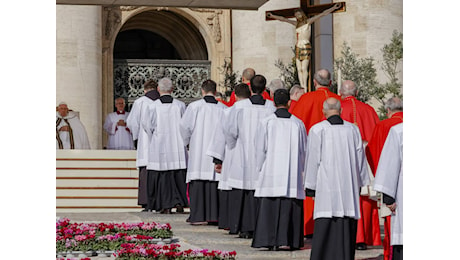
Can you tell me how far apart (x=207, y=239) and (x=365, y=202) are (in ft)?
5.83

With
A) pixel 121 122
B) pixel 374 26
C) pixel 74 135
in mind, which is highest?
pixel 374 26

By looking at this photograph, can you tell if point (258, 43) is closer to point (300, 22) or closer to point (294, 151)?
point (300, 22)

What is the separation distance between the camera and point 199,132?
1220 centimetres

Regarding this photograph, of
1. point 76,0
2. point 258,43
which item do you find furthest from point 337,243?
point 258,43

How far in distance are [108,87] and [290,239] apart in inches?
651

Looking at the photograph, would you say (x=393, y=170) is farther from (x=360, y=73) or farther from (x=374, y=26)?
(x=374, y=26)

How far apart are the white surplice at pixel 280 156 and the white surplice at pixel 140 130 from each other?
3.62 metres

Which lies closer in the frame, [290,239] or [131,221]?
[290,239]

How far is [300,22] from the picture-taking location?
17.2 metres

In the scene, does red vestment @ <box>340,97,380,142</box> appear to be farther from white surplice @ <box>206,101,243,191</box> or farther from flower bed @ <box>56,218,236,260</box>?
flower bed @ <box>56,218,236,260</box>

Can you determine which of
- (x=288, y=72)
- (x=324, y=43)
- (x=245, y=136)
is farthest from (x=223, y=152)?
(x=324, y=43)

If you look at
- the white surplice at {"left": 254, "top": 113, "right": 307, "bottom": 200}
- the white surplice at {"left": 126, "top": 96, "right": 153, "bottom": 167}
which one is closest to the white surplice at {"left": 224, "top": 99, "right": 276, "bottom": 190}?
the white surplice at {"left": 254, "top": 113, "right": 307, "bottom": 200}

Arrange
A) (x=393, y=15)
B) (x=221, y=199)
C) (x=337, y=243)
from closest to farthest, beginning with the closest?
(x=337, y=243) < (x=221, y=199) < (x=393, y=15)

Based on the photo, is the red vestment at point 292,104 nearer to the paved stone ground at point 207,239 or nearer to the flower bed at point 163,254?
the paved stone ground at point 207,239
